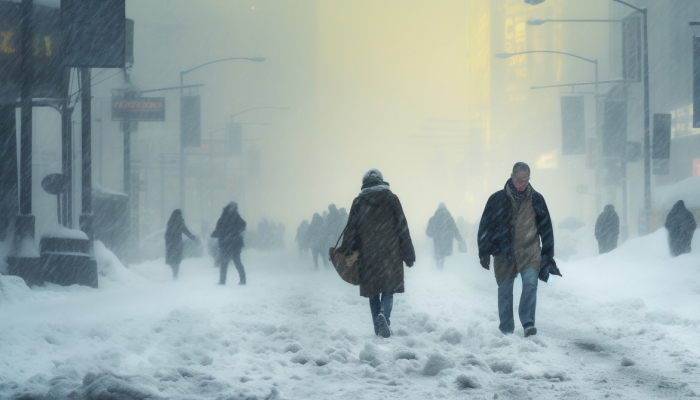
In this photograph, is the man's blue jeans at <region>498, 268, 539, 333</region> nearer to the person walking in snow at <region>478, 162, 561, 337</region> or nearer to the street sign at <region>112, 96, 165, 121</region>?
the person walking in snow at <region>478, 162, 561, 337</region>

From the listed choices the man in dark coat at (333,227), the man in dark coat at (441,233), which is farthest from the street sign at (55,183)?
the man in dark coat at (441,233)

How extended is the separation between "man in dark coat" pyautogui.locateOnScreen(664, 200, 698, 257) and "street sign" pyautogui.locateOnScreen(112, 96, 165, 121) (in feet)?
51.8

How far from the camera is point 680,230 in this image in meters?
17.3

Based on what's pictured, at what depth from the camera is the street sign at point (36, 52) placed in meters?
15.5

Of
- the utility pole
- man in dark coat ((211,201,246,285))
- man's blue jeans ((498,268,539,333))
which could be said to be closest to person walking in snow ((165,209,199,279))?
man in dark coat ((211,201,246,285))

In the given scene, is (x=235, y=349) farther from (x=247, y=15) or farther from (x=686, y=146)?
(x=247, y=15)

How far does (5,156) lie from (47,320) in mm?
7394

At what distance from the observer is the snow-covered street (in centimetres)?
600

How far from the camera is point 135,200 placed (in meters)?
31.0

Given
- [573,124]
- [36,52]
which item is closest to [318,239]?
[36,52]

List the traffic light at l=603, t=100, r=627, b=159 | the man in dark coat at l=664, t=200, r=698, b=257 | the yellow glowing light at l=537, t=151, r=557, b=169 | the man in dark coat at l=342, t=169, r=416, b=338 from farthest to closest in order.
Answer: the yellow glowing light at l=537, t=151, r=557, b=169 → the traffic light at l=603, t=100, r=627, b=159 → the man in dark coat at l=664, t=200, r=698, b=257 → the man in dark coat at l=342, t=169, r=416, b=338

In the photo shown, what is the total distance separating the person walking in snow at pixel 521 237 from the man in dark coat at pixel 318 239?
15535 millimetres

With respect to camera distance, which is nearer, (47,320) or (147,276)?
(47,320)

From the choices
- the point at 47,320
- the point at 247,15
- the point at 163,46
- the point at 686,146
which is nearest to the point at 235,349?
the point at 47,320
